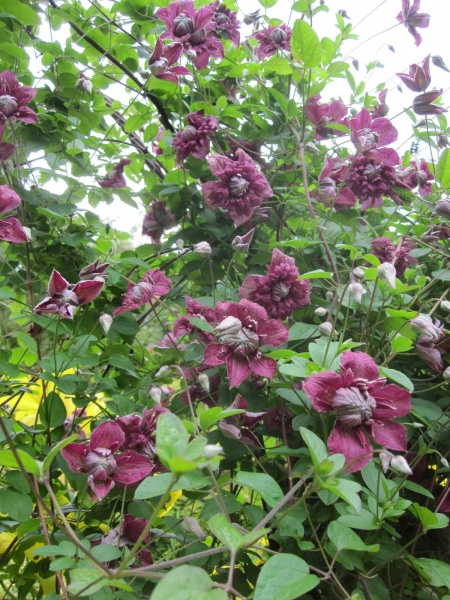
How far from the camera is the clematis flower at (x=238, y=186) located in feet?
2.44

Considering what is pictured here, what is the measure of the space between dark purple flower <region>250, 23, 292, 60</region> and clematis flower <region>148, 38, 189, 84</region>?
17 cm

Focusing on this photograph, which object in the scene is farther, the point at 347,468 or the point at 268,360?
the point at 268,360

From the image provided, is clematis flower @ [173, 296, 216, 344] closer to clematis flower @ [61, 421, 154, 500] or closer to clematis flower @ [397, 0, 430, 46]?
clematis flower @ [61, 421, 154, 500]

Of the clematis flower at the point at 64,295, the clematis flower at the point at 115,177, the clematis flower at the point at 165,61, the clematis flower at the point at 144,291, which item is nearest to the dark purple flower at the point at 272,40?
A: the clematis flower at the point at 165,61

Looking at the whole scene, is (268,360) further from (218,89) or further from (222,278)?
(218,89)

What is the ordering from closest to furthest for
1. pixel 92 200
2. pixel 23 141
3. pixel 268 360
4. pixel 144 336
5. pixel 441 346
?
1. pixel 268 360
2. pixel 441 346
3. pixel 23 141
4. pixel 92 200
5. pixel 144 336

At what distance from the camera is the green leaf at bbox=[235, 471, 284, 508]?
45 centimetres

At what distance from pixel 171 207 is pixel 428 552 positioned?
2.04 ft

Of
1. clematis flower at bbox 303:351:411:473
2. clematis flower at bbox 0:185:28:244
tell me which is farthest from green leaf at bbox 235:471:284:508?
clematis flower at bbox 0:185:28:244

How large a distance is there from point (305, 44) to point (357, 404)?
44 cm

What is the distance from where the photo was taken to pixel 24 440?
2.50 feet

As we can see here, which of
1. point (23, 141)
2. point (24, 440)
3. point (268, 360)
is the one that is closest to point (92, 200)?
point (23, 141)

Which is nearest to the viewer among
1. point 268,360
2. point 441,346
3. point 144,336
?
point 268,360

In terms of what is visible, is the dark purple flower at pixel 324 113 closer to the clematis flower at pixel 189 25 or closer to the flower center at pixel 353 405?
the clematis flower at pixel 189 25
